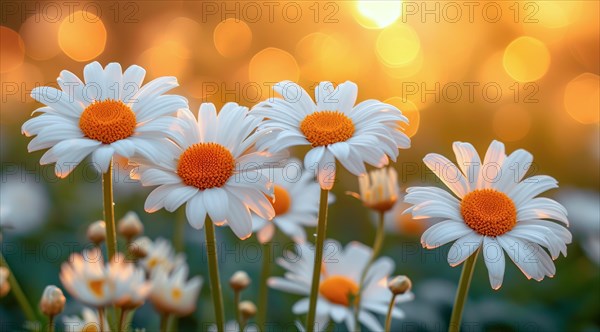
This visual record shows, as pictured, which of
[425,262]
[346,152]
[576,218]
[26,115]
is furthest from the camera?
[26,115]

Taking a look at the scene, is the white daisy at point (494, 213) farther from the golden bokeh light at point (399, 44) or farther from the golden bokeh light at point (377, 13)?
the golden bokeh light at point (399, 44)

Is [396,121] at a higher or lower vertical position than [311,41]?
lower

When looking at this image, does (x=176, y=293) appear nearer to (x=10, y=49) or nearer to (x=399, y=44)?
(x=399, y=44)

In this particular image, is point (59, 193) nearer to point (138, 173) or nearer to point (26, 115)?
point (26, 115)

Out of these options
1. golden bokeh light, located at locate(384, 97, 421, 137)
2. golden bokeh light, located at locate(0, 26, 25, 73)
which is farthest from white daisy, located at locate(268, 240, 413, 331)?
golden bokeh light, located at locate(0, 26, 25, 73)

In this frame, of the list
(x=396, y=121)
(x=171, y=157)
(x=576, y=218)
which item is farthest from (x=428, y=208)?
(x=576, y=218)

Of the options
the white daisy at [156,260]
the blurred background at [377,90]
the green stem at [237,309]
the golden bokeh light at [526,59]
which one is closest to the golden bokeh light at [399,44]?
the blurred background at [377,90]
